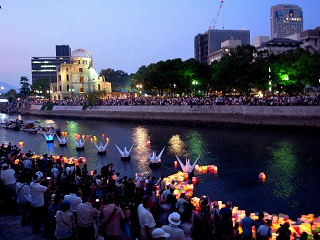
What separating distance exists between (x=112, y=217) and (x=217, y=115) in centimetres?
5223

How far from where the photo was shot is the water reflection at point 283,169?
2355 centimetres

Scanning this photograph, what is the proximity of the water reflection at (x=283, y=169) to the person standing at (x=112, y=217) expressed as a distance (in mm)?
15470

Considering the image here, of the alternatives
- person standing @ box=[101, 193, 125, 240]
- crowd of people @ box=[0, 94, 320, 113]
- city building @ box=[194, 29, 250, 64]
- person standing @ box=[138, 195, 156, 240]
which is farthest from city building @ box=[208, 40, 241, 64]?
person standing @ box=[138, 195, 156, 240]

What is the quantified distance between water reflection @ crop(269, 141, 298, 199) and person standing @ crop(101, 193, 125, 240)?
15.5 meters

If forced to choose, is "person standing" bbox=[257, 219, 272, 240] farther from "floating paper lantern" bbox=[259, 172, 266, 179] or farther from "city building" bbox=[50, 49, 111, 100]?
"city building" bbox=[50, 49, 111, 100]

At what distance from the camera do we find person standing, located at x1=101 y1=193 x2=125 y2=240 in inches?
367

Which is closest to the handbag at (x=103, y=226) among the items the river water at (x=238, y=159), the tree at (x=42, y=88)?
the river water at (x=238, y=159)

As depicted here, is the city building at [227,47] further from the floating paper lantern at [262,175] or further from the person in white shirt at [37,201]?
the person in white shirt at [37,201]

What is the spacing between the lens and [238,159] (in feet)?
112

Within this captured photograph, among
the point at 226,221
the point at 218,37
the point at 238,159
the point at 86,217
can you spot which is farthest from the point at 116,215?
the point at 218,37

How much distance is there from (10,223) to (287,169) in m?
22.8

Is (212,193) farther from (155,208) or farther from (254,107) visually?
(254,107)

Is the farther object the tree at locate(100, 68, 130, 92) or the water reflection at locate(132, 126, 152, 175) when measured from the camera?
the tree at locate(100, 68, 130, 92)

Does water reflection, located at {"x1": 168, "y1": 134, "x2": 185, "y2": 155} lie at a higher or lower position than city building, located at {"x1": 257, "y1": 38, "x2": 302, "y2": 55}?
lower
